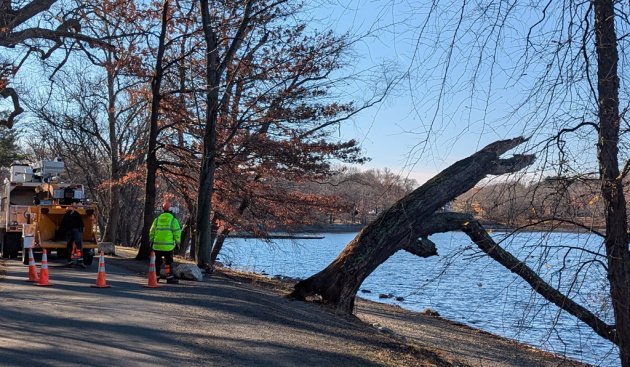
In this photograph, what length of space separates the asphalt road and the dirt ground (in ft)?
0.06

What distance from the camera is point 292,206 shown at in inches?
1035

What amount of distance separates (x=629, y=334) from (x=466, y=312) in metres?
17.7

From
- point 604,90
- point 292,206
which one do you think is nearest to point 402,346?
point 604,90

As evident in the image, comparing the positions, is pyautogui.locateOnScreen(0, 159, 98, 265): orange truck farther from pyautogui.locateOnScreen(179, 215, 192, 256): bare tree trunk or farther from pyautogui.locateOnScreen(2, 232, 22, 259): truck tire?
pyautogui.locateOnScreen(179, 215, 192, 256): bare tree trunk

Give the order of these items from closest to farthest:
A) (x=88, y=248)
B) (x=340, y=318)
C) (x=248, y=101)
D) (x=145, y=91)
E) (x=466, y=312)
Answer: (x=340, y=318)
(x=88, y=248)
(x=248, y=101)
(x=466, y=312)
(x=145, y=91)

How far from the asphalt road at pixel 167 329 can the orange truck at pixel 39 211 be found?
186 inches

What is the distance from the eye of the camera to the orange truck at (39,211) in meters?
19.1

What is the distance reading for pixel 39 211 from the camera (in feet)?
62.8

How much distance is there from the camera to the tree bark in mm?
13992

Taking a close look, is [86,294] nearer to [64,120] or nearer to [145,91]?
[145,91]

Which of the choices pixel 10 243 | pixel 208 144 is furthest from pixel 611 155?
pixel 10 243

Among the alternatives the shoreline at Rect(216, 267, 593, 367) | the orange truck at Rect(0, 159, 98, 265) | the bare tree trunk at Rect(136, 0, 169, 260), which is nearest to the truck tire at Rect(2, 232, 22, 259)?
the orange truck at Rect(0, 159, 98, 265)

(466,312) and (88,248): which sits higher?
(88,248)

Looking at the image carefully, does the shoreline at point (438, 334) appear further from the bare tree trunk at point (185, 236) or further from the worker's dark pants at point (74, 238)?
the bare tree trunk at point (185, 236)
